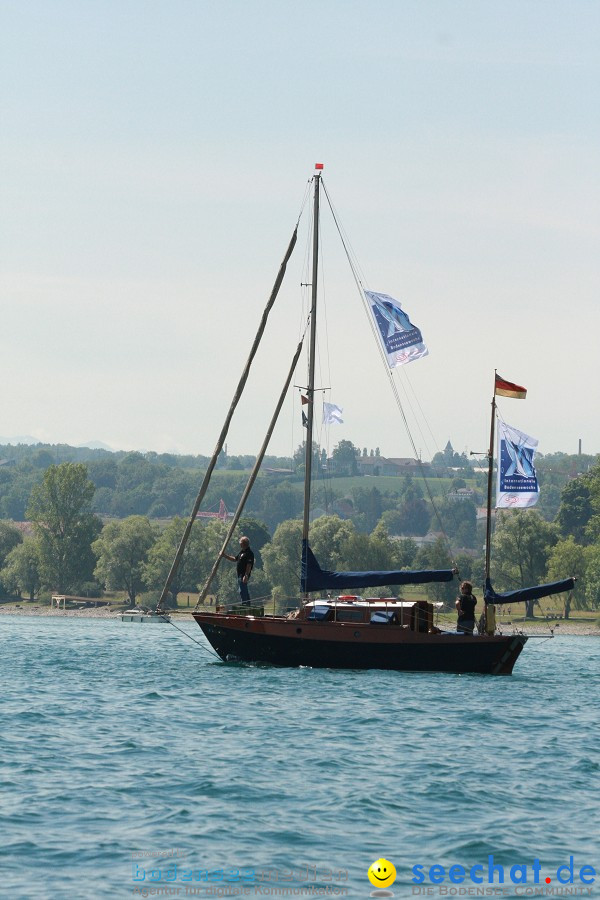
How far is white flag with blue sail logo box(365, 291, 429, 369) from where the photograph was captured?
4919 cm

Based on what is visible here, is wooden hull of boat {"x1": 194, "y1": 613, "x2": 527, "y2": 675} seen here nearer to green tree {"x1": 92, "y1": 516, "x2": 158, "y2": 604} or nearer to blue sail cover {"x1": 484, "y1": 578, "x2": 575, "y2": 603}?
blue sail cover {"x1": 484, "y1": 578, "x2": 575, "y2": 603}

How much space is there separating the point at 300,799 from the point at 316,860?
440 cm

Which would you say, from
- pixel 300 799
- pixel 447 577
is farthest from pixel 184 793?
pixel 447 577

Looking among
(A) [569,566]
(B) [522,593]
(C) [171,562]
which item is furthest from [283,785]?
(C) [171,562]

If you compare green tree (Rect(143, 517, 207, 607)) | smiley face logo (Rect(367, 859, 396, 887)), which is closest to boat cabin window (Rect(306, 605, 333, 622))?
smiley face logo (Rect(367, 859, 396, 887))

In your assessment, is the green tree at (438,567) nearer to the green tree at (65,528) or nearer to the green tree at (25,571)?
the green tree at (65,528)

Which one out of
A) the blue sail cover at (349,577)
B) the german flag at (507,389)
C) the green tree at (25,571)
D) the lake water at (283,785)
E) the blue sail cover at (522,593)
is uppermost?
the german flag at (507,389)

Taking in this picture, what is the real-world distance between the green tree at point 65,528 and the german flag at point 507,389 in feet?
445

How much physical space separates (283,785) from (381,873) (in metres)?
6.50

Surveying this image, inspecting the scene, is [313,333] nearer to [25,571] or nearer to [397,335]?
[397,335]

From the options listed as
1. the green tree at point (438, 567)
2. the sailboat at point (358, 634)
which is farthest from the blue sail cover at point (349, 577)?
the green tree at point (438, 567)

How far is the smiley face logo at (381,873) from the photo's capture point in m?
18.2

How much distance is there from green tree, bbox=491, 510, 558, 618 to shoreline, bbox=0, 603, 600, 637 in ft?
16.3

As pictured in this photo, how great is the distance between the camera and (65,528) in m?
184
